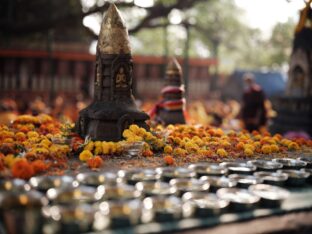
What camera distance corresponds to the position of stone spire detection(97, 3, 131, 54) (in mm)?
5871

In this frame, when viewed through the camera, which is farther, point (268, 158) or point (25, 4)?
point (25, 4)

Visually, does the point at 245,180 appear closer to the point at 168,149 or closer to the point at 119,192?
the point at 119,192

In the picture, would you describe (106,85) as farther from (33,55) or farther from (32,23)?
(33,55)

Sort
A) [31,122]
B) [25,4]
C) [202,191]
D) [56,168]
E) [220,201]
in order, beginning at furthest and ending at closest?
[25,4] → [31,122] → [56,168] → [202,191] → [220,201]

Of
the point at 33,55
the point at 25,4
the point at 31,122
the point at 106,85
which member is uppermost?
the point at 25,4

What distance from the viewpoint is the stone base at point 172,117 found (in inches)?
318

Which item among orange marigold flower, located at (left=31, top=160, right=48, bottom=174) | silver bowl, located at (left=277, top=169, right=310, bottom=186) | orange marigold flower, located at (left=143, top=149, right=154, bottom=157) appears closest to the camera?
orange marigold flower, located at (left=31, top=160, right=48, bottom=174)

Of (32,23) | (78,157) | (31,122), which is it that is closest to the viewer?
(78,157)

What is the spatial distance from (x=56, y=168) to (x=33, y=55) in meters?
11.8

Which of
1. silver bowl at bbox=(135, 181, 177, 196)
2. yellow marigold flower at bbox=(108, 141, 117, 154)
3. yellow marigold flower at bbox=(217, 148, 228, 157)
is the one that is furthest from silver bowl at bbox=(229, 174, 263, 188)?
yellow marigold flower at bbox=(108, 141, 117, 154)

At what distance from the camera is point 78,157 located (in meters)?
5.26

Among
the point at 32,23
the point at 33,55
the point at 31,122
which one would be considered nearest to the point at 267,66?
the point at 33,55

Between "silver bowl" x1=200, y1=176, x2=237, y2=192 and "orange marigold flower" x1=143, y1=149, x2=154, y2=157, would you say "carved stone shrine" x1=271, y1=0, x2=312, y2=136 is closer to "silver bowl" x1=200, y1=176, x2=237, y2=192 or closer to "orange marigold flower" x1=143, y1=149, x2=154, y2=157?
"orange marigold flower" x1=143, y1=149, x2=154, y2=157

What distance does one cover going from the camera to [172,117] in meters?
8.12
